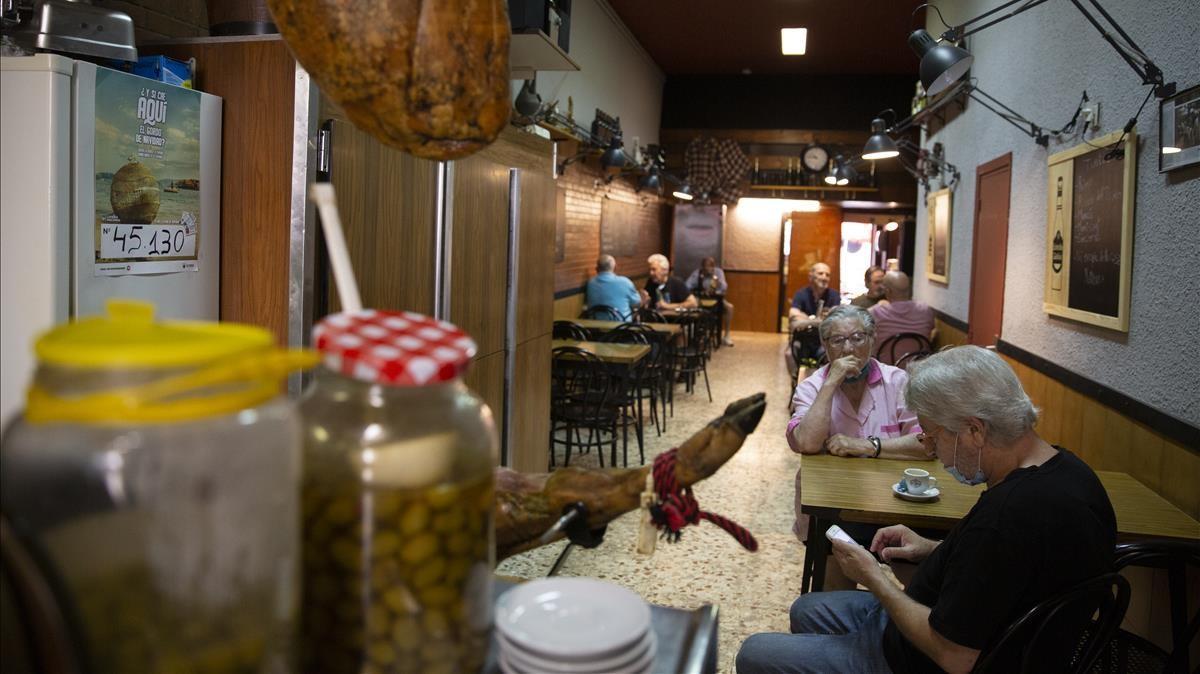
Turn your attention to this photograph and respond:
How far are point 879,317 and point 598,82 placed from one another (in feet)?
15.2

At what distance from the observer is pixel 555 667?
86 cm

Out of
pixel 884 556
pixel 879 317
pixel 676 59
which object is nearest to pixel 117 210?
pixel 884 556

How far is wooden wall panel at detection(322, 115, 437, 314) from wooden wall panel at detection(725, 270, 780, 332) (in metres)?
12.5

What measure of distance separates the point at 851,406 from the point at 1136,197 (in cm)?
136

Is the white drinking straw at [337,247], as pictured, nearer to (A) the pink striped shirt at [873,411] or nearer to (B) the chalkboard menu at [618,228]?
(A) the pink striped shirt at [873,411]

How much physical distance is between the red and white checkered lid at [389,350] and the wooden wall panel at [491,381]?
9.53 ft

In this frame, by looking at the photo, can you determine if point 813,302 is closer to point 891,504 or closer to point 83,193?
point 891,504

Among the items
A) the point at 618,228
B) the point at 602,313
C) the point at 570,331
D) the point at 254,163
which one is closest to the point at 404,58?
the point at 254,163

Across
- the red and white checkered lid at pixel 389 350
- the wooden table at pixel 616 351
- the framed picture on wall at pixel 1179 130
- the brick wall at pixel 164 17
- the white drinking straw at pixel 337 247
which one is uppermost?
the brick wall at pixel 164 17

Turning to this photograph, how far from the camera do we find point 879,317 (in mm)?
7301

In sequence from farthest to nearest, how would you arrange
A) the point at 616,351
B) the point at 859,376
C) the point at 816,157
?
the point at 816,157 < the point at 616,351 < the point at 859,376

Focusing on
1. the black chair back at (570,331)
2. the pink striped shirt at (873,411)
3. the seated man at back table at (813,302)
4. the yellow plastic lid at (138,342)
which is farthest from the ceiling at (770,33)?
the yellow plastic lid at (138,342)

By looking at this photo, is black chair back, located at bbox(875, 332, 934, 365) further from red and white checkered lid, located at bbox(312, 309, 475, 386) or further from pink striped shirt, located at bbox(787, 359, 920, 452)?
red and white checkered lid, located at bbox(312, 309, 475, 386)

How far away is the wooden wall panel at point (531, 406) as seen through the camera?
4375 millimetres
